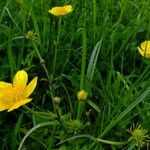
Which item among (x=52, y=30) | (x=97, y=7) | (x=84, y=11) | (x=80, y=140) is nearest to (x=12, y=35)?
(x=52, y=30)

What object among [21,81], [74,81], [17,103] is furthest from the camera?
[74,81]

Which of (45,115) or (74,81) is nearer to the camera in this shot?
(45,115)

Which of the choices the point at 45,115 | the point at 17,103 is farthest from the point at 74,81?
the point at 17,103

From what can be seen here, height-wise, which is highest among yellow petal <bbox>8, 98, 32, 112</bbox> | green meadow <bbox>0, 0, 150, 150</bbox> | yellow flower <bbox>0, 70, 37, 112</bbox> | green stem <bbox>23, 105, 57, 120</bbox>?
yellow petal <bbox>8, 98, 32, 112</bbox>

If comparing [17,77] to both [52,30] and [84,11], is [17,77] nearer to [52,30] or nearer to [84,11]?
[52,30]

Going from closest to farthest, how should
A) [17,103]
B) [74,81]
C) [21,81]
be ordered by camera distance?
[17,103] → [21,81] → [74,81]

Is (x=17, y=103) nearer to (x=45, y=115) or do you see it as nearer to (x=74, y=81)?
(x=45, y=115)

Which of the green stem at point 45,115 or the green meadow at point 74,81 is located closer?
the green stem at point 45,115

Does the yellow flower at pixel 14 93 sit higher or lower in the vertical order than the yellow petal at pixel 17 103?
lower

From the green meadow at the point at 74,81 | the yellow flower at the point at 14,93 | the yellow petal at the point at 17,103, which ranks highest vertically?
the yellow petal at the point at 17,103

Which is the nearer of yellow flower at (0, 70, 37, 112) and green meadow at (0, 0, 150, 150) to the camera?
yellow flower at (0, 70, 37, 112)
